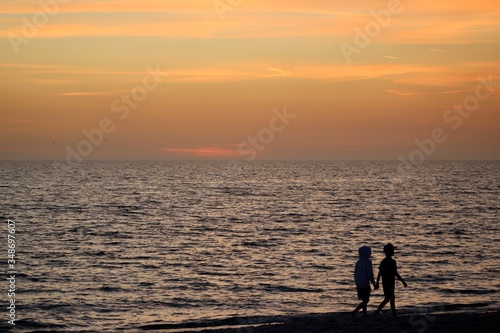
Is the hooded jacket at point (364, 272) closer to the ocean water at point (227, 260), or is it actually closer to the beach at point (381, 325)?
the beach at point (381, 325)

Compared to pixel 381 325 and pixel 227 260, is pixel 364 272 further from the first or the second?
pixel 227 260

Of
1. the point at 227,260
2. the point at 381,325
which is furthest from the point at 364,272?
the point at 227,260

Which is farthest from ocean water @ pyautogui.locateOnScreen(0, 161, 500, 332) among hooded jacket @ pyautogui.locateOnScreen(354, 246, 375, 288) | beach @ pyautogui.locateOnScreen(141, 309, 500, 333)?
hooded jacket @ pyautogui.locateOnScreen(354, 246, 375, 288)

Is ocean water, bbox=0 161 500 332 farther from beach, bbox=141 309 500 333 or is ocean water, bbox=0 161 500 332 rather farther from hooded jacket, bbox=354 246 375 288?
hooded jacket, bbox=354 246 375 288

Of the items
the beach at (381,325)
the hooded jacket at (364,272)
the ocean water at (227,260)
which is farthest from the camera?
the ocean water at (227,260)

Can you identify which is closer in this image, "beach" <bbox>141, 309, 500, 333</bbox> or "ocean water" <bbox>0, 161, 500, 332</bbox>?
"beach" <bbox>141, 309, 500, 333</bbox>

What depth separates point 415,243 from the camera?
48375 millimetres

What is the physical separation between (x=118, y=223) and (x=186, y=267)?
29.3m

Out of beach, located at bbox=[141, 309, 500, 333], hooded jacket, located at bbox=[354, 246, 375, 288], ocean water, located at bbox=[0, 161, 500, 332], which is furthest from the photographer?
ocean water, located at bbox=[0, 161, 500, 332]

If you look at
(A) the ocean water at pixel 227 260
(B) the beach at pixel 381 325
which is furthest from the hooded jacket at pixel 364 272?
(A) the ocean water at pixel 227 260

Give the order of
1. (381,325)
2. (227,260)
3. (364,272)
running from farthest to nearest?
(227,260) < (381,325) < (364,272)

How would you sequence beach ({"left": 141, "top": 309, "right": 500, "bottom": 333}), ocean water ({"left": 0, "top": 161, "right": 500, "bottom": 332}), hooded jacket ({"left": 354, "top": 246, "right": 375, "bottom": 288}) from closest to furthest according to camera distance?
1. beach ({"left": 141, "top": 309, "right": 500, "bottom": 333})
2. hooded jacket ({"left": 354, "top": 246, "right": 375, "bottom": 288})
3. ocean water ({"left": 0, "top": 161, "right": 500, "bottom": 332})

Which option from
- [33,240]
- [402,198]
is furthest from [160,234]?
[402,198]

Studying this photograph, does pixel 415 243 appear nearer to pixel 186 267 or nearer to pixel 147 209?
pixel 186 267
